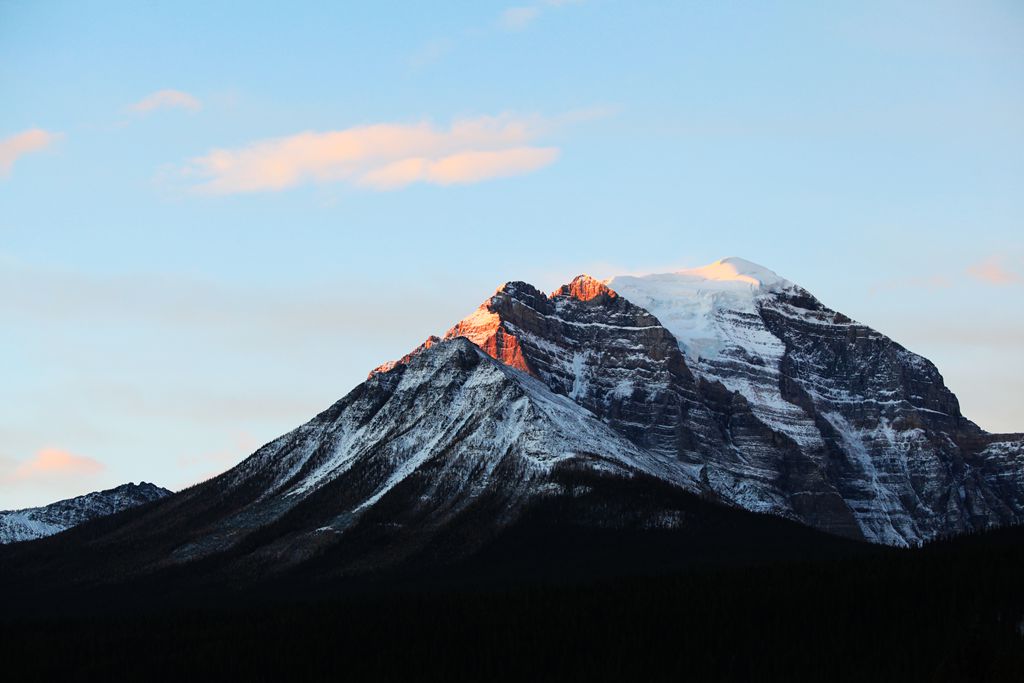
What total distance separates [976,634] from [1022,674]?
11.6m

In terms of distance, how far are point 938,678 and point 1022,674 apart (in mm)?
9790

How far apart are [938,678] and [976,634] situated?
217 inches

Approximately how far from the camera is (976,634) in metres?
155

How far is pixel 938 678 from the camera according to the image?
152m

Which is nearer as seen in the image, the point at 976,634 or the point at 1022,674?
the point at 1022,674

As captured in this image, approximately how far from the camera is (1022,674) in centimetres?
14338
